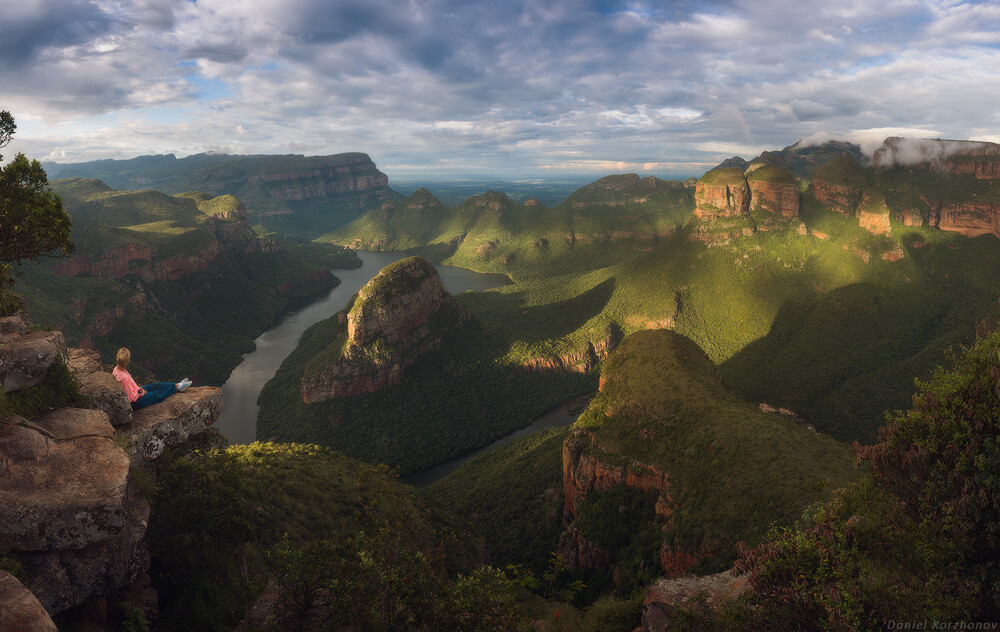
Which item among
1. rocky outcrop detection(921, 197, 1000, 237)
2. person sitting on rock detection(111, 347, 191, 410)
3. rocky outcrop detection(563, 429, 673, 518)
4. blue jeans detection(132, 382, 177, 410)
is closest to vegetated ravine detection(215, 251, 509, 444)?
rocky outcrop detection(563, 429, 673, 518)

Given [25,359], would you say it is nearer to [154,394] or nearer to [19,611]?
[154,394]

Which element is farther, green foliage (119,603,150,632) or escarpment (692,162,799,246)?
escarpment (692,162,799,246)

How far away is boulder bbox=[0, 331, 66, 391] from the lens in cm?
1841

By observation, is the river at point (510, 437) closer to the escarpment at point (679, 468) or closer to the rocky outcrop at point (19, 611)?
the escarpment at point (679, 468)

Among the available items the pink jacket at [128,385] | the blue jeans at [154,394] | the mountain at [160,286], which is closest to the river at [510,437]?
the mountain at [160,286]

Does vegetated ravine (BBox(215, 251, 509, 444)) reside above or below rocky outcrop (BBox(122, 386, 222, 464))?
below

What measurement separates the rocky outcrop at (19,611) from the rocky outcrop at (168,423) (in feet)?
35.2

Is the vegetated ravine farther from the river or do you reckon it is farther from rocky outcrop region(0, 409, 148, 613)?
rocky outcrop region(0, 409, 148, 613)

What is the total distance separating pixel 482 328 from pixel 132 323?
283ft

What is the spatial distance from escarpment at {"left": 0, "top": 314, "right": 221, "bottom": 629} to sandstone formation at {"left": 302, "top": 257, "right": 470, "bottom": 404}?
73258 millimetres

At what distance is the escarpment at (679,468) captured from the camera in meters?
32.4

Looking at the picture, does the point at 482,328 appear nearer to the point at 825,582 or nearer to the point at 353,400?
the point at 353,400

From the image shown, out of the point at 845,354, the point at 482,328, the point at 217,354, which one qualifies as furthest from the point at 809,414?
the point at 217,354

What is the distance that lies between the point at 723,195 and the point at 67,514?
14089 centimetres
